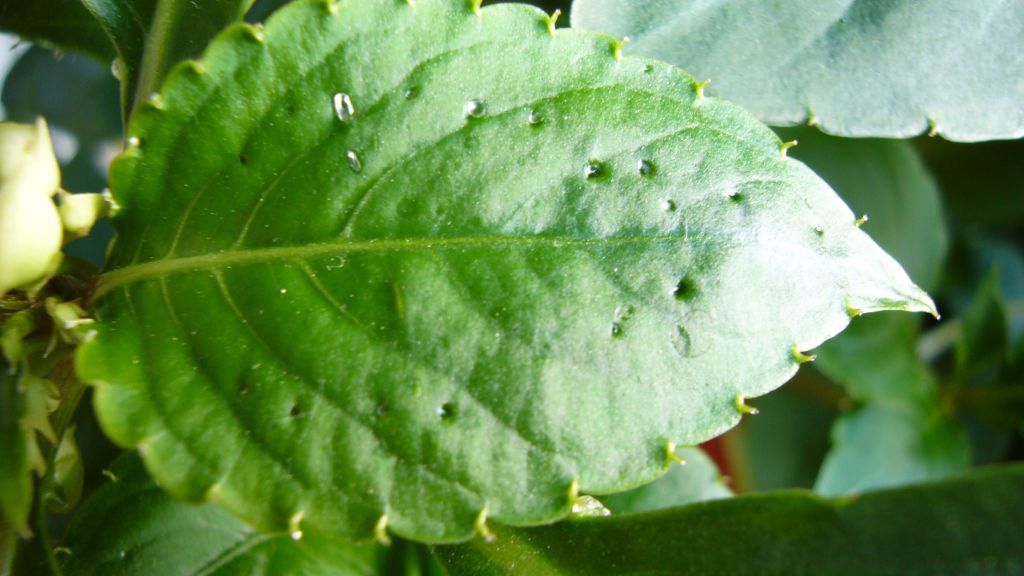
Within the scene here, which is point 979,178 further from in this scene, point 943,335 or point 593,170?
point 593,170

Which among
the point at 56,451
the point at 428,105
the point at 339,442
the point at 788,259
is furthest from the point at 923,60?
the point at 56,451

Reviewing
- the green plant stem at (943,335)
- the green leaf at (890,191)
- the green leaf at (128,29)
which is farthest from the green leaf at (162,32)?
the green plant stem at (943,335)

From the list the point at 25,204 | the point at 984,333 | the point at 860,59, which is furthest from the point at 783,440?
the point at 25,204

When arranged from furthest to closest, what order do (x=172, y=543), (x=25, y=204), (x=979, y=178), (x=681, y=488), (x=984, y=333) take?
(x=979, y=178) → (x=984, y=333) → (x=681, y=488) → (x=172, y=543) → (x=25, y=204)

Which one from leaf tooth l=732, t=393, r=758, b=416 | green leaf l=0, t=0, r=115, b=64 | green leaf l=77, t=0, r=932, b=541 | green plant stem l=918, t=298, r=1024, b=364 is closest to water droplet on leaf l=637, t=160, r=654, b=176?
green leaf l=77, t=0, r=932, b=541

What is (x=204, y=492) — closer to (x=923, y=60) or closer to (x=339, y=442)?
(x=339, y=442)

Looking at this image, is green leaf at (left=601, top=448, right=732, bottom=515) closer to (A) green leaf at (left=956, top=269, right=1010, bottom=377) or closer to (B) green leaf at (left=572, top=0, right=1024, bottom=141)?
(B) green leaf at (left=572, top=0, right=1024, bottom=141)
